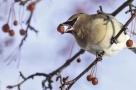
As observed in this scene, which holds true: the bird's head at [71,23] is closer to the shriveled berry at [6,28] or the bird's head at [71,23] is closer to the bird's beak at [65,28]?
the bird's beak at [65,28]

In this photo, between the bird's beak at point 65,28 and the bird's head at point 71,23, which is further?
the bird's head at point 71,23

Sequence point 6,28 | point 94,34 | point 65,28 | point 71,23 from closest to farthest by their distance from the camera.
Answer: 1. point 6,28
2. point 65,28
3. point 71,23
4. point 94,34

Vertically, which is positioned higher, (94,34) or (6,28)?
(94,34)

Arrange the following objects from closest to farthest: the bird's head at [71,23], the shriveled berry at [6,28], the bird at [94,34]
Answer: the shriveled berry at [6,28] → the bird's head at [71,23] → the bird at [94,34]

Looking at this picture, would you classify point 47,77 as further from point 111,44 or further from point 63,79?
point 111,44

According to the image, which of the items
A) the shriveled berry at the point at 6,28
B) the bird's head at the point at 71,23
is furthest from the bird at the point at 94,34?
the shriveled berry at the point at 6,28

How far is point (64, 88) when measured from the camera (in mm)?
1634

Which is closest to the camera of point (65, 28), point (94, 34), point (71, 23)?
point (65, 28)

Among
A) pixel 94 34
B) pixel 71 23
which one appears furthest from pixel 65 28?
pixel 94 34

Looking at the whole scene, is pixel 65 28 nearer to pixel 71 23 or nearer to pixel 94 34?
pixel 71 23

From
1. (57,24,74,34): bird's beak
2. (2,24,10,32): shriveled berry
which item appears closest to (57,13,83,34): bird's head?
(57,24,74,34): bird's beak

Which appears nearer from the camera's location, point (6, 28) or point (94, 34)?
point (6, 28)

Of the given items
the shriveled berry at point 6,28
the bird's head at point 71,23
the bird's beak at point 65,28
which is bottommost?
the shriveled berry at point 6,28

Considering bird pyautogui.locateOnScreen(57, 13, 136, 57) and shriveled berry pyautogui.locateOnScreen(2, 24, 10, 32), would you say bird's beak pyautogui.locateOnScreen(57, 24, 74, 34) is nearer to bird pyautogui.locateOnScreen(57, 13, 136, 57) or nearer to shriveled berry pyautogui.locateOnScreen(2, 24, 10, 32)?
bird pyautogui.locateOnScreen(57, 13, 136, 57)
